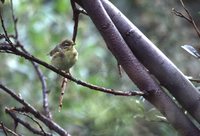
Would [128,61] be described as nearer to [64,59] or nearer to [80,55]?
[64,59]

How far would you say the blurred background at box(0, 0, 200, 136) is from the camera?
2176 mm

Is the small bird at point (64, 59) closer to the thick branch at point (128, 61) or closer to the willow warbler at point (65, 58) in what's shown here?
the willow warbler at point (65, 58)

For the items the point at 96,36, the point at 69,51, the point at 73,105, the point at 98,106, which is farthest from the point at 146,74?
the point at 96,36

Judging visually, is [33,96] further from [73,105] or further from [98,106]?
[98,106]

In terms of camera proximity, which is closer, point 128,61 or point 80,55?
point 128,61

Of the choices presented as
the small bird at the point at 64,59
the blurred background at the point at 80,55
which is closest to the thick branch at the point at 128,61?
the small bird at the point at 64,59

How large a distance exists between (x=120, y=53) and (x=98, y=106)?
4.32ft

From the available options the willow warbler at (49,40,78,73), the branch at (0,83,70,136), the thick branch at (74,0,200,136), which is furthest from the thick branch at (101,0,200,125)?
the branch at (0,83,70,136)

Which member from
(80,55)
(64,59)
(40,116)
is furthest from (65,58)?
(80,55)

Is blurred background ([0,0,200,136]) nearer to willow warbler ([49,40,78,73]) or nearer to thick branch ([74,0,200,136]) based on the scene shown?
willow warbler ([49,40,78,73])

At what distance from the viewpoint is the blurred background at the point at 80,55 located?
2176 millimetres

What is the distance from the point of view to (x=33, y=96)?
2600mm

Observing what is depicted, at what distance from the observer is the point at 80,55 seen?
310 centimetres

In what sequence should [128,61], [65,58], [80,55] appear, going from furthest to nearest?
1. [80,55]
2. [65,58]
3. [128,61]
